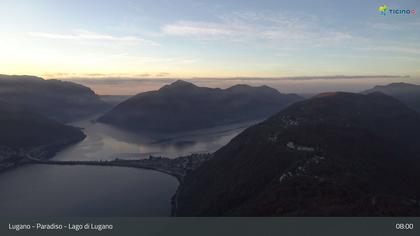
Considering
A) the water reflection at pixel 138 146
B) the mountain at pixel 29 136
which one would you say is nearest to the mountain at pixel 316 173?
the water reflection at pixel 138 146

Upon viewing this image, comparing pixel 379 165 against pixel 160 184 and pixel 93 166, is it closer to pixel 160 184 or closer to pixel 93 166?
pixel 160 184

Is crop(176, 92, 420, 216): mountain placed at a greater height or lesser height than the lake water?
greater

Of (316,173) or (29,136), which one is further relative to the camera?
(29,136)

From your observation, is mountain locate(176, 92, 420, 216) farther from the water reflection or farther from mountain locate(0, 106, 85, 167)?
mountain locate(0, 106, 85, 167)

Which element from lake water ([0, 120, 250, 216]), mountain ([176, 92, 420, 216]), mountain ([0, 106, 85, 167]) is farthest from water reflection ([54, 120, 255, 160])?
mountain ([176, 92, 420, 216])

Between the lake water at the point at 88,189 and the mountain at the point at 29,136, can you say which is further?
the mountain at the point at 29,136

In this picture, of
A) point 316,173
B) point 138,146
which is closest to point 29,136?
point 138,146

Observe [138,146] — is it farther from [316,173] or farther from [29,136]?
[316,173]

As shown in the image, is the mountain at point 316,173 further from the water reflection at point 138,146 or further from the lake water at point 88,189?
the water reflection at point 138,146
